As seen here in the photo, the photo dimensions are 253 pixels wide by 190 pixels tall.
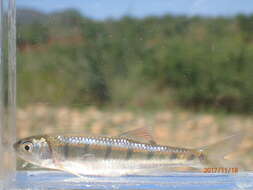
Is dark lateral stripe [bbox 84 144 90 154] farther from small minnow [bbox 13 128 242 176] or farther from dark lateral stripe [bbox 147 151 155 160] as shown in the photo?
dark lateral stripe [bbox 147 151 155 160]

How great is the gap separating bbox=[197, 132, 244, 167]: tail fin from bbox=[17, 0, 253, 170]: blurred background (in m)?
0.24

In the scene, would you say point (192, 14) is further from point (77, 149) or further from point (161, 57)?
point (77, 149)

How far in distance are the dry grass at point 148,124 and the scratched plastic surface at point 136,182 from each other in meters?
0.19

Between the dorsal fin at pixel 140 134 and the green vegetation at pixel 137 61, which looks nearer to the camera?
the dorsal fin at pixel 140 134

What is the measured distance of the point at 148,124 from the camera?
1.86 meters

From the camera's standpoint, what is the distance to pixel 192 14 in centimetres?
210

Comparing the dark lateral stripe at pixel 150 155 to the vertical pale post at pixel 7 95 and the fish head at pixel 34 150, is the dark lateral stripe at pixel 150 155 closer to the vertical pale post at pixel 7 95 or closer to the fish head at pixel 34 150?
the fish head at pixel 34 150

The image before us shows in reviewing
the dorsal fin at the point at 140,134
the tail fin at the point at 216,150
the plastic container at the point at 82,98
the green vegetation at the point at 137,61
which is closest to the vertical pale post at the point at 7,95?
the plastic container at the point at 82,98

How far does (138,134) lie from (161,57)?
1.52m

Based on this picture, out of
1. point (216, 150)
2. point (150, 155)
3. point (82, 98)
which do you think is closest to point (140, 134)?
point (150, 155)

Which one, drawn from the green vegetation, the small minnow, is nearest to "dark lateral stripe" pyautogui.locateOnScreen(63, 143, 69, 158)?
the small minnow

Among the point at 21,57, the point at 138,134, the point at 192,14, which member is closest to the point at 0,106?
the point at 21,57

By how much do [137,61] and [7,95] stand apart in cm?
103

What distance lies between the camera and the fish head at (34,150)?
1200 mm
